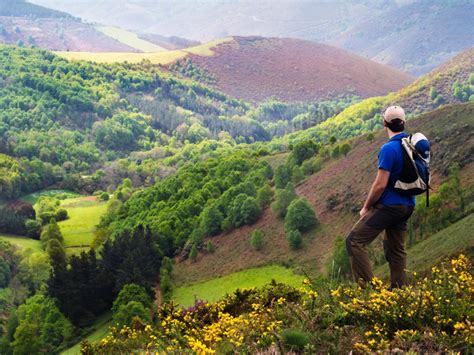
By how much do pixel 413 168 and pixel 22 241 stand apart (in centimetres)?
7386

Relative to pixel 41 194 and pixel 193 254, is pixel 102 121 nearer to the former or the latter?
pixel 41 194

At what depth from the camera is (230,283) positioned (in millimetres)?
42375

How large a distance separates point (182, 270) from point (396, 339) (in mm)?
44741

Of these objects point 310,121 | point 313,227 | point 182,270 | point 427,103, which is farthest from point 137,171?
point 313,227

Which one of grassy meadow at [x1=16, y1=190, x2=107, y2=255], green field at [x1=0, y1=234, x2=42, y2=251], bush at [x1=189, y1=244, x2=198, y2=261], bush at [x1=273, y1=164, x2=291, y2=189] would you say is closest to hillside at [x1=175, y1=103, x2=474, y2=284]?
bush at [x1=189, y1=244, x2=198, y2=261]

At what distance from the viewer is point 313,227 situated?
43312mm

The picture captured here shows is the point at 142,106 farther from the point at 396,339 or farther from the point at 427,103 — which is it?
the point at 396,339

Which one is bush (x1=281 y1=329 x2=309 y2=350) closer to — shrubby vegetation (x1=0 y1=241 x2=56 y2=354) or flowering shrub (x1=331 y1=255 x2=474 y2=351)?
flowering shrub (x1=331 y1=255 x2=474 y2=351)

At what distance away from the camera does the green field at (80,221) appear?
240 feet

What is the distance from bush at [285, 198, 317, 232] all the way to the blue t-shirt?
3533 cm

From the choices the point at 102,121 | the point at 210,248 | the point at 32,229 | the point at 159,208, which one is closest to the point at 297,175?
the point at 210,248

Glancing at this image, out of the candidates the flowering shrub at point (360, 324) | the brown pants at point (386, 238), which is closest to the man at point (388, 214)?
the brown pants at point (386, 238)

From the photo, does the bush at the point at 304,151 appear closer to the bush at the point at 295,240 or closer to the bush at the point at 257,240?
the bush at the point at 257,240

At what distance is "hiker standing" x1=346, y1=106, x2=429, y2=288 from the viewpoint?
834cm
